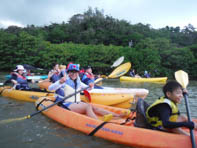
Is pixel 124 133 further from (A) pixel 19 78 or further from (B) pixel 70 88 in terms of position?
(A) pixel 19 78

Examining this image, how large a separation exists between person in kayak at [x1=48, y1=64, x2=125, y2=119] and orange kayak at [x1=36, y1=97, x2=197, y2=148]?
152 mm

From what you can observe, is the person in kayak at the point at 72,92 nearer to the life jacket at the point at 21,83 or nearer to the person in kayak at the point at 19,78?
the person in kayak at the point at 19,78

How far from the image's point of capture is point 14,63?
22875mm

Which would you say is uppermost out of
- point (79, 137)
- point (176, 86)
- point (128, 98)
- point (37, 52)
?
point (37, 52)

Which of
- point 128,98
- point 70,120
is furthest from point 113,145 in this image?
point 128,98

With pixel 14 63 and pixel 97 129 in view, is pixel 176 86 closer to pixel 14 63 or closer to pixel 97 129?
pixel 97 129

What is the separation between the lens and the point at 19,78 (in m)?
6.86

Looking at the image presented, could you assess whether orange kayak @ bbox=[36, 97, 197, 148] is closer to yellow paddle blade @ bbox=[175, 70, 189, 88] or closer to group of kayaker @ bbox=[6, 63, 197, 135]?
group of kayaker @ bbox=[6, 63, 197, 135]

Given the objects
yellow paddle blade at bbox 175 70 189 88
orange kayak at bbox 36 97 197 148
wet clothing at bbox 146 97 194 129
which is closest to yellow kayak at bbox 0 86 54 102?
orange kayak at bbox 36 97 197 148

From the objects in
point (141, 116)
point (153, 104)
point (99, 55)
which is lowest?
point (141, 116)

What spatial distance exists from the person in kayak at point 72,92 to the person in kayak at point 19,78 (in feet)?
9.68

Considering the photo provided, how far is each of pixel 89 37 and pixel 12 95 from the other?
2878 centimetres

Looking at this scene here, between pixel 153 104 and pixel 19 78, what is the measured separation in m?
5.41

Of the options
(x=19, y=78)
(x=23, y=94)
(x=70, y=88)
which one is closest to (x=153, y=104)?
(x=70, y=88)
